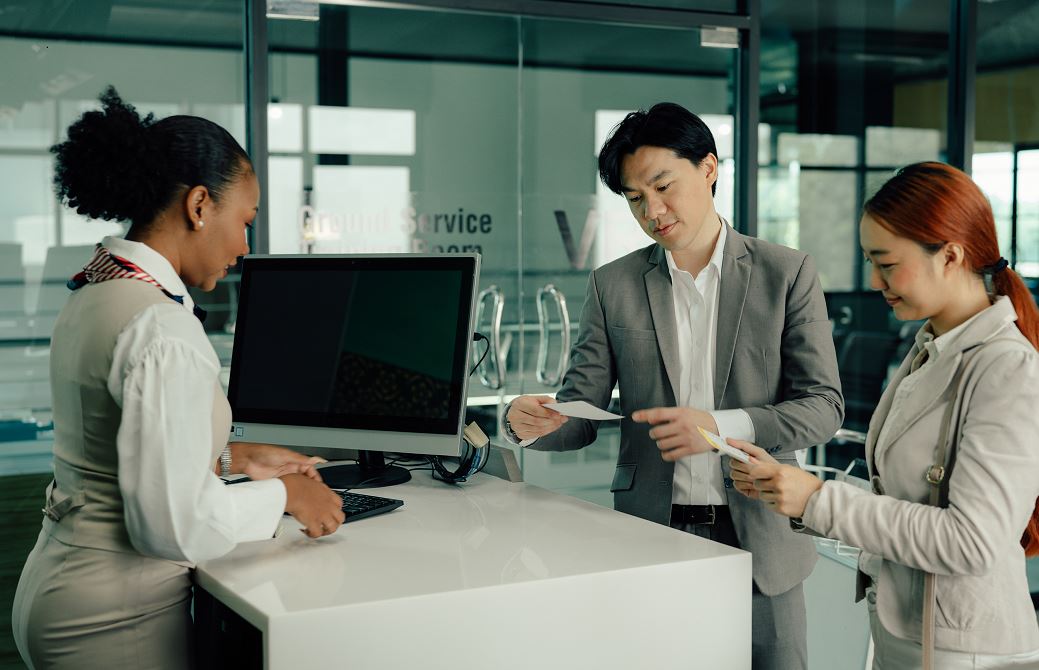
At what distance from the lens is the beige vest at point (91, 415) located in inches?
57.5

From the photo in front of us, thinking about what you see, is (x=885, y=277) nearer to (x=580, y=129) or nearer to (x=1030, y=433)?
(x=1030, y=433)

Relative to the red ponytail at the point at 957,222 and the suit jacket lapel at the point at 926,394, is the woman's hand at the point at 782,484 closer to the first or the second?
the suit jacket lapel at the point at 926,394

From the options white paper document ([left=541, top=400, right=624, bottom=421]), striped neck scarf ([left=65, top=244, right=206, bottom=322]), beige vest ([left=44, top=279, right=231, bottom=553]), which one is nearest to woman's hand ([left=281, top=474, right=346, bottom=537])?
beige vest ([left=44, top=279, right=231, bottom=553])

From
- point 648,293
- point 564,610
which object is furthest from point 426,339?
point 564,610

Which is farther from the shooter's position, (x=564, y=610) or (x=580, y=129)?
(x=580, y=129)

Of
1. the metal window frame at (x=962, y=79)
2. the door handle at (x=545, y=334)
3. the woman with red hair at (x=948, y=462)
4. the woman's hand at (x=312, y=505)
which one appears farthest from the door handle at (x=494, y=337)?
the woman with red hair at (x=948, y=462)

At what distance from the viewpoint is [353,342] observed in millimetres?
2330

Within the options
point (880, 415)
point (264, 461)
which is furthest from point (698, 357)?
point (264, 461)

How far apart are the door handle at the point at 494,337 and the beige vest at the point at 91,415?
2.50m

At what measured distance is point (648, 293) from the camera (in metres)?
2.22

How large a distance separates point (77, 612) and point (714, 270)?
4.44ft

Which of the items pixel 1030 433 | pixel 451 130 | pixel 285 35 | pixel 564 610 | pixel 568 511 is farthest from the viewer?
pixel 451 130

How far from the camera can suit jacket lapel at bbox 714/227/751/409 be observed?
212cm

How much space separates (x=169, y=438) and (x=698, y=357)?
114cm
